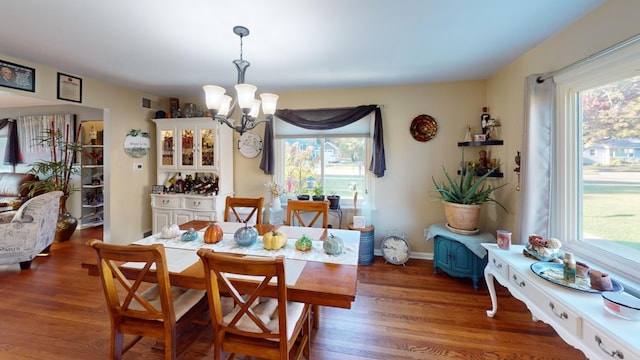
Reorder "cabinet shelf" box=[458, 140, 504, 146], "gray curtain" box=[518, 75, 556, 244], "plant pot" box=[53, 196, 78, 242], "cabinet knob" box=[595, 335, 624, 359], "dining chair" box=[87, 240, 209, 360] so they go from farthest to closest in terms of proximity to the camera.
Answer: "plant pot" box=[53, 196, 78, 242] < "cabinet shelf" box=[458, 140, 504, 146] < "gray curtain" box=[518, 75, 556, 244] < "dining chair" box=[87, 240, 209, 360] < "cabinet knob" box=[595, 335, 624, 359]

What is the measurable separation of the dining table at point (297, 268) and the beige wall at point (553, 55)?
6.79 feet

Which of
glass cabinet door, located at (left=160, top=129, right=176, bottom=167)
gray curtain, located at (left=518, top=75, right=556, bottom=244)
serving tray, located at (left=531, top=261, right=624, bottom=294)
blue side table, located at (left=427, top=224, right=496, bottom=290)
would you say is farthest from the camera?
glass cabinet door, located at (left=160, top=129, right=176, bottom=167)

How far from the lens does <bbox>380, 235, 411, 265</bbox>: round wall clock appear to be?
330 cm

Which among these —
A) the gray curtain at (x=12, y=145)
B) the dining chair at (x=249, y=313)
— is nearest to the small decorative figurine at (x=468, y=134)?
the dining chair at (x=249, y=313)

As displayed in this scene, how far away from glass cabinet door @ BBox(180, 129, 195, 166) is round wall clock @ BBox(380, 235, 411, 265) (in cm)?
295

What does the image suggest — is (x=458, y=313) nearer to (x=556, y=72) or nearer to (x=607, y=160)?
(x=607, y=160)

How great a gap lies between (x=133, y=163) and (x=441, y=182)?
172 inches

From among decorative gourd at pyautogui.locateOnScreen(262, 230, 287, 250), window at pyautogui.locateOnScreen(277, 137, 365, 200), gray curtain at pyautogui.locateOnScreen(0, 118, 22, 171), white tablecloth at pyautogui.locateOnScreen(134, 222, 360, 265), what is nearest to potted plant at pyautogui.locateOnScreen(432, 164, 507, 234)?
window at pyautogui.locateOnScreen(277, 137, 365, 200)

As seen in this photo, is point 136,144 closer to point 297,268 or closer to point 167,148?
point 167,148

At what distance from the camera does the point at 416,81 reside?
10.9 feet

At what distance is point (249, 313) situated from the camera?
1.27m

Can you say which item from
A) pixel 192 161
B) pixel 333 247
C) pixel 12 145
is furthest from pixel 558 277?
pixel 12 145

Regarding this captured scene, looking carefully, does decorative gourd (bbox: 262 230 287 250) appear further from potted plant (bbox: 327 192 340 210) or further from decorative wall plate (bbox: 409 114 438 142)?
decorative wall plate (bbox: 409 114 438 142)

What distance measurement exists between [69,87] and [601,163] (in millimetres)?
5135
